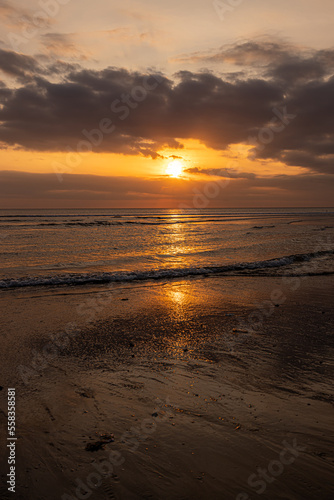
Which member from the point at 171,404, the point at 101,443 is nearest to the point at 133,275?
the point at 171,404

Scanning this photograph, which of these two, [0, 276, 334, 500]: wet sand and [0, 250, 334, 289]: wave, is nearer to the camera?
[0, 276, 334, 500]: wet sand

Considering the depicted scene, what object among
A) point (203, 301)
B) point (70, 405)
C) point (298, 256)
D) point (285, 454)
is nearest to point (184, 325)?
point (203, 301)

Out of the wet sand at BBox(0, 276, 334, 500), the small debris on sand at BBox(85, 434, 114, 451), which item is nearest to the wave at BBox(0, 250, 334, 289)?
the wet sand at BBox(0, 276, 334, 500)

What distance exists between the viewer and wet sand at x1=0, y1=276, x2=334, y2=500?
11.0 ft

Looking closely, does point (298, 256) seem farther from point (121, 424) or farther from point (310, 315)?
point (121, 424)

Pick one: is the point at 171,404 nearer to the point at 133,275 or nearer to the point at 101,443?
the point at 101,443

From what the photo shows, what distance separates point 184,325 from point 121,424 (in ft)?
13.6

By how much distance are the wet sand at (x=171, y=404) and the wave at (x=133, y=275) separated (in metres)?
3.94

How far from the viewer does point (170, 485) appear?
10.7 ft

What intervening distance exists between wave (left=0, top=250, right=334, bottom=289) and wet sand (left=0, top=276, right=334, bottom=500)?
3940 mm

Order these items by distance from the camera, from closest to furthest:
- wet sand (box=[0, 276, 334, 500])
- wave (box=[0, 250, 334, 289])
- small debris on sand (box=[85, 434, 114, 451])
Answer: wet sand (box=[0, 276, 334, 500]) < small debris on sand (box=[85, 434, 114, 451]) < wave (box=[0, 250, 334, 289])

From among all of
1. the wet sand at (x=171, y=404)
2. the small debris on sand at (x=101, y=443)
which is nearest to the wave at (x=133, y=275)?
the wet sand at (x=171, y=404)

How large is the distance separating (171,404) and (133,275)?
9.95 m

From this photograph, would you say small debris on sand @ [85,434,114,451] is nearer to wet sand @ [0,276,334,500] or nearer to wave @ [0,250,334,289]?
wet sand @ [0,276,334,500]
